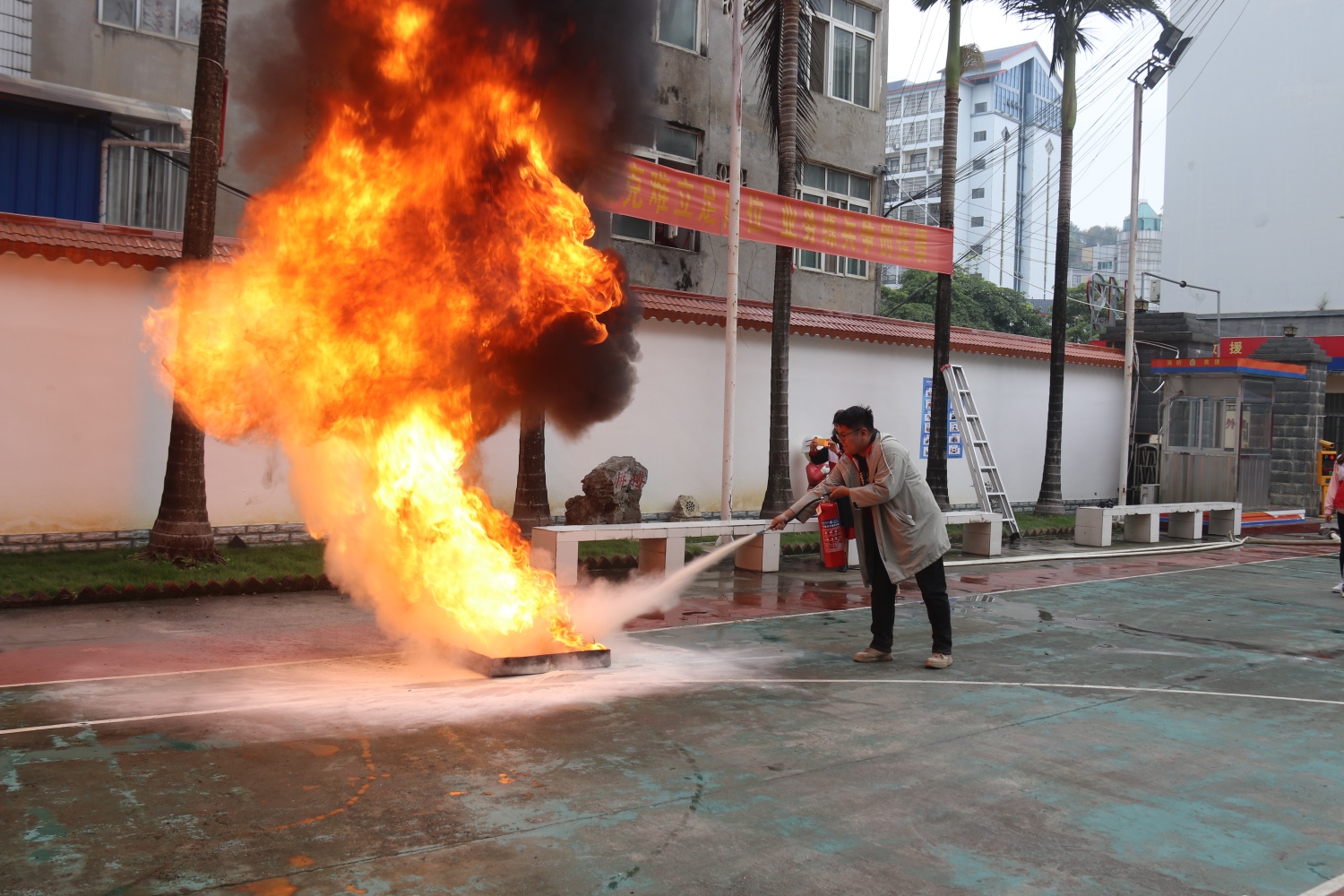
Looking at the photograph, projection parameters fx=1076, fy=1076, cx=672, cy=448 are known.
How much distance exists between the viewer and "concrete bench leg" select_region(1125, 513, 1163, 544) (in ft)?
56.7

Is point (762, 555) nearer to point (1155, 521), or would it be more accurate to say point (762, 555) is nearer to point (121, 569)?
point (121, 569)

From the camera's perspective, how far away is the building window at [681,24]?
19.7 m

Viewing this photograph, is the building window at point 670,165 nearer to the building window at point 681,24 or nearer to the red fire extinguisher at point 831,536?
the building window at point 681,24

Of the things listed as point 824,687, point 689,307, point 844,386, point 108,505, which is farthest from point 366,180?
point 844,386

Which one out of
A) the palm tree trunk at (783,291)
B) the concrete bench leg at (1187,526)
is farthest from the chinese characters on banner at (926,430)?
the palm tree trunk at (783,291)

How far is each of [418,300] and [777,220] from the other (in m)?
8.73

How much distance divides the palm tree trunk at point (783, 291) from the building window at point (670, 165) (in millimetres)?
4744

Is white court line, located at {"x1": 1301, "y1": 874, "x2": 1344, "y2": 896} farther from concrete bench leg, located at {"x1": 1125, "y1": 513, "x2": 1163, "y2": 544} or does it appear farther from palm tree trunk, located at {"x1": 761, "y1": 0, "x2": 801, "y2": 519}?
concrete bench leg, located at {"x1": 1125, "y1": 513, "x2": 1163, "y2": 544}

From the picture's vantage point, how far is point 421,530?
709 cm

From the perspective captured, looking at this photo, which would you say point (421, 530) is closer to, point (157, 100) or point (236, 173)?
point (236, 173)

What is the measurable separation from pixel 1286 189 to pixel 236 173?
113 feet

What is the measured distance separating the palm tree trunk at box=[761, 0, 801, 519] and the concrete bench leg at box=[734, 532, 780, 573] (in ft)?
7.65

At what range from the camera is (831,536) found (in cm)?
906

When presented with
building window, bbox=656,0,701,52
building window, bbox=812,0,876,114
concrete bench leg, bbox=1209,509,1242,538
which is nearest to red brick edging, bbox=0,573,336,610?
building window, bbox=656,0,701,52
